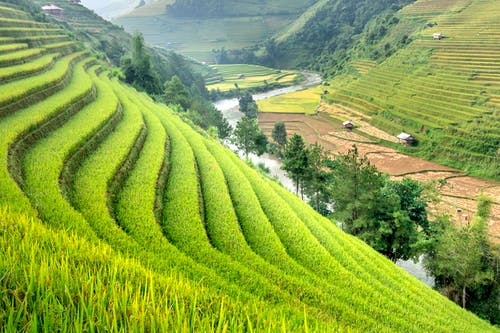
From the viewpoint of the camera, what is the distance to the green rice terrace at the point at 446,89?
112ft

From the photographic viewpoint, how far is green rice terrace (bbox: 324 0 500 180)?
112 ft

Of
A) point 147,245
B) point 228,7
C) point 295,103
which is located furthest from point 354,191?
point 228,7

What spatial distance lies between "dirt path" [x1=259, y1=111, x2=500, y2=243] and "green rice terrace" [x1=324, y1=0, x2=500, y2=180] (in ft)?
4.98

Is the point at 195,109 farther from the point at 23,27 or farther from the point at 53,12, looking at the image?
the point at 53,12

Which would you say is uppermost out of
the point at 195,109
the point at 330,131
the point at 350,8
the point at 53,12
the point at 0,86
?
the point at 350,8

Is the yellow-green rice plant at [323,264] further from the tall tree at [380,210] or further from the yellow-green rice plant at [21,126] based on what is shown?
the tall tree at [380,210]

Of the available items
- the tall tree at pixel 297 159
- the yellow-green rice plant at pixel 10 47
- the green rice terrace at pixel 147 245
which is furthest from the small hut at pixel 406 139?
the yellow-green rice plant at pixel 10 47

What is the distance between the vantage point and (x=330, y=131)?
46156mm

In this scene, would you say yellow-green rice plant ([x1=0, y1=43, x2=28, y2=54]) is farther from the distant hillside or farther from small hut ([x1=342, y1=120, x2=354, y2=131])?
the distant hillside

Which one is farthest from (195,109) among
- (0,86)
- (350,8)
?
(350,8)

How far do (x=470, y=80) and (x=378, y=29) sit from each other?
117ft

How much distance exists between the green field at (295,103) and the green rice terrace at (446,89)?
10.9ft

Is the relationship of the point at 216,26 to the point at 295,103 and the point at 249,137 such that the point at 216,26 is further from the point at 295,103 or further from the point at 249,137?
the point at 249,137

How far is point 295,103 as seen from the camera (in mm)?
61031
